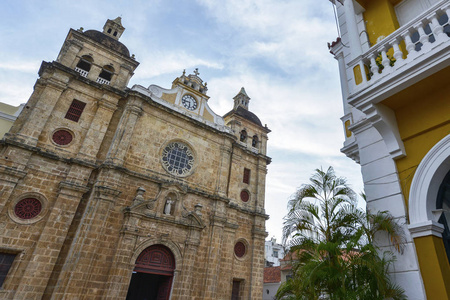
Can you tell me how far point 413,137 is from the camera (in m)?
4.36

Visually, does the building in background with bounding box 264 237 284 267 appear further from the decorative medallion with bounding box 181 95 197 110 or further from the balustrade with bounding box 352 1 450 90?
the balustrade with bounding box 352 1 450 90

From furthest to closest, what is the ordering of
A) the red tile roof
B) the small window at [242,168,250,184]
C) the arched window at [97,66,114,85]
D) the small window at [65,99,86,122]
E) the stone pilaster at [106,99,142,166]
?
the red tile roof < the small window at [242,168,250,184] < the arched window at [97,66,114,85] < the small window at [65,99,86,122] < the stone pilaster at [106,99,142,166]

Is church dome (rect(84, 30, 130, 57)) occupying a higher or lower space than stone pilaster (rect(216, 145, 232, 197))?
higher

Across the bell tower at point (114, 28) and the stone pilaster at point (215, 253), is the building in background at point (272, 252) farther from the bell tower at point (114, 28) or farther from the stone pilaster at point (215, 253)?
the bell tower at point (114, 28)

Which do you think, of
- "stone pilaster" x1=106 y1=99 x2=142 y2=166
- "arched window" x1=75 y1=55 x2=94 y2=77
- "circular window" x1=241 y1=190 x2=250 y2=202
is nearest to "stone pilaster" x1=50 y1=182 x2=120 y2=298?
"stone pilaster" x1=106 y1=99 x2=142 y2=166

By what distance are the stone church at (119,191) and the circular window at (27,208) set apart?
0.03 m

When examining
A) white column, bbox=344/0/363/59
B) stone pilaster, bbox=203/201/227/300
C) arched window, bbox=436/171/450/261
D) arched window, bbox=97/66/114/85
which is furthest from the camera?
arched window, bbox=97/66/114/85

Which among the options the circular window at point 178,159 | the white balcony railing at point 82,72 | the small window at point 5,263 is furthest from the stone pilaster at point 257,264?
the white balcony railing at point 82,72

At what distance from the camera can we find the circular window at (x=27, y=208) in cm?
1028

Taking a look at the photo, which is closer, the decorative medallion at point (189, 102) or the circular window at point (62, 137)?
the circular window at point (62, 137)

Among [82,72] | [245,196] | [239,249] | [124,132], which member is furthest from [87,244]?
[245,196]

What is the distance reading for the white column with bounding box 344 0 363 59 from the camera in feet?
16.5

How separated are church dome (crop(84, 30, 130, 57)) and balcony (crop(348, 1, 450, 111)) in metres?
14.6

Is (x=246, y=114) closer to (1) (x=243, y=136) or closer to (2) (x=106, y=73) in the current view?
(1) (x=243, y=136)
